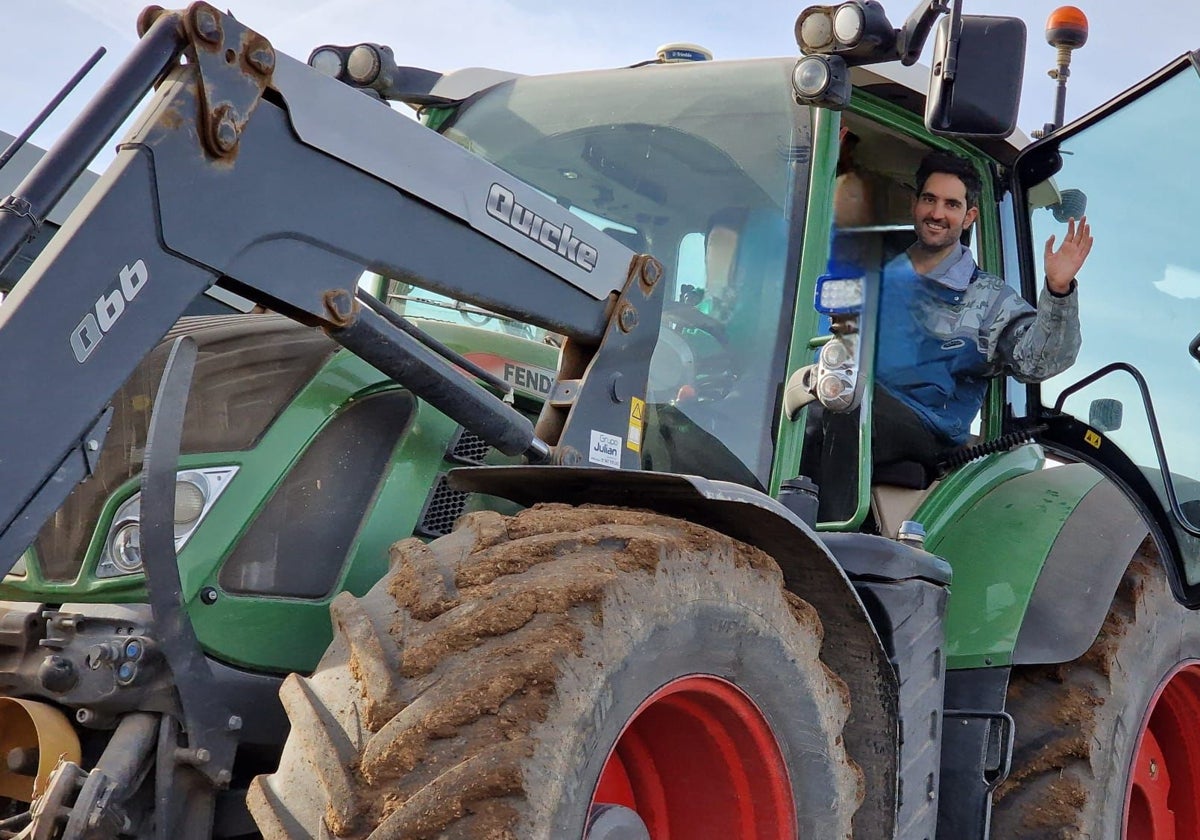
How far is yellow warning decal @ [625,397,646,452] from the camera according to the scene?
3.03 metres

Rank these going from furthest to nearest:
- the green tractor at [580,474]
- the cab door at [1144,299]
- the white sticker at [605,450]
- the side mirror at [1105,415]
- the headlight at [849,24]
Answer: the side mirror at [1105,415]
the cab door at [1144,299]
the headlight at [849,24]
the white sticker at [605,450]
the green tractor at [580,474]

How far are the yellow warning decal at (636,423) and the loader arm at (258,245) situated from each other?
0.08ft

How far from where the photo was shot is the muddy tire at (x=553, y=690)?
2004 mm

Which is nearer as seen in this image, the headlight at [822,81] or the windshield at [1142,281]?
the headlight at [822,81]

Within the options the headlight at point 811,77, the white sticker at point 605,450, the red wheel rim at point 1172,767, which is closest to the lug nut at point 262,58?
the white sticker at point 605,450

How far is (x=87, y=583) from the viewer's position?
251 cm

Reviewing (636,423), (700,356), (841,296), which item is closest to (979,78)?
(841,296)

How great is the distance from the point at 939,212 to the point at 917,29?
2.97 ft

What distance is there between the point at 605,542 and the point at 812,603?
2.39 feet

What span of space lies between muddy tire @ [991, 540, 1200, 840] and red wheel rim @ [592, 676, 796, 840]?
1119 mm

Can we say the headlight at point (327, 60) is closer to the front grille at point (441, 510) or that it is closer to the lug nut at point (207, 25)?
the front grille at point (441, 510)

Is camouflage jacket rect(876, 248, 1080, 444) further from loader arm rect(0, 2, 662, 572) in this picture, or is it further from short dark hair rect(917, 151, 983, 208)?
loader arm rect(0, 2, 662, 572)

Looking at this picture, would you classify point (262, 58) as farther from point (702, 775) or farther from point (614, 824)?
point (702, 775)

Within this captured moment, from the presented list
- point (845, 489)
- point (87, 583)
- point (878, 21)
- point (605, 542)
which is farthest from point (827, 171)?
point (87, 583)
